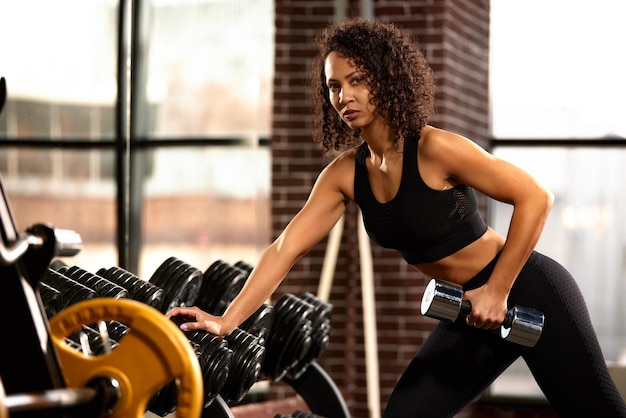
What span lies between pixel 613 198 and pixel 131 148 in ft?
10.5

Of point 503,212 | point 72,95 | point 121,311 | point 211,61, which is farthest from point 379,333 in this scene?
point 121,311

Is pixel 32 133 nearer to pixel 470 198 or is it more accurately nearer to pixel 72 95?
pixel 72 95

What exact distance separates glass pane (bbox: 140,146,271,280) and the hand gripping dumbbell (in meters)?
2.36

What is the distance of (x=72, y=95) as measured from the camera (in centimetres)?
415

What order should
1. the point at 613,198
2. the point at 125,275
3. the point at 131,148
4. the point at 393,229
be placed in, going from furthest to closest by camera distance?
the point at 613,198 → the point at 131,148 → the point at 125,275 → the point at 393,229

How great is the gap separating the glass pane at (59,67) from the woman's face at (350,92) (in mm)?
1762

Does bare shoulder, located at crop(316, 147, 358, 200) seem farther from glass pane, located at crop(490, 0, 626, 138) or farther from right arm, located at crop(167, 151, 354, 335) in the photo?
glass pane, located at crop(490, 0, 626, 138)

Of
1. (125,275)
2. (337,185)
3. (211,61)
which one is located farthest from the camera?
(211,61)

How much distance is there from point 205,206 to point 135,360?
3.15m

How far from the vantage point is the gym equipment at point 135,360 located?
1903mm

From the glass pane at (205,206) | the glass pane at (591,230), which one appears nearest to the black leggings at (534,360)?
the glass pane at (205,206)

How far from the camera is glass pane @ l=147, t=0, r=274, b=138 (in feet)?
15.5

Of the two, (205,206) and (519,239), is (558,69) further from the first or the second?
(519,239)

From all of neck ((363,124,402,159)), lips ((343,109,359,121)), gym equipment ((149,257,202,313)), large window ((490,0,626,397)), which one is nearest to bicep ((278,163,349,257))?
neck ((363,124,402,159))
